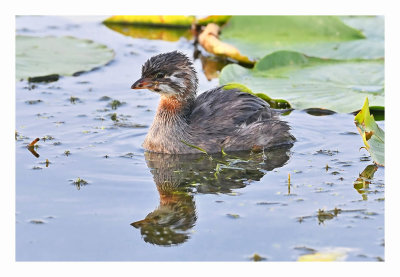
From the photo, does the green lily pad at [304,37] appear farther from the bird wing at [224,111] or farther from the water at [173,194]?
the bird wing at [224,111]

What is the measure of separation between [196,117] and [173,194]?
1948 millimetres

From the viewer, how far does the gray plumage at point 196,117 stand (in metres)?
9.42

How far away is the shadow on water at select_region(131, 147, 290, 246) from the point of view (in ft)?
22.5

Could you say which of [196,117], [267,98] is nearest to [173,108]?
[196,117]

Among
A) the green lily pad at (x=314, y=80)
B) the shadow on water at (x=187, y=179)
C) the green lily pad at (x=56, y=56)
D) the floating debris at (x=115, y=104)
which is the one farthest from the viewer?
the green lily pad at (x=56, y=56)

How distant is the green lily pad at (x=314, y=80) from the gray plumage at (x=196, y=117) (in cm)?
108

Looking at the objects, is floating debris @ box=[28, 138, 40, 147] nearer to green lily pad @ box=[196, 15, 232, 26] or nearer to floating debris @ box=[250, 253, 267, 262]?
floating debris @ box=[250, 253, 267, 262]

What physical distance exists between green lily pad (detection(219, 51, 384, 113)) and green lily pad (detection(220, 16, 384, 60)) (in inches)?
24.8

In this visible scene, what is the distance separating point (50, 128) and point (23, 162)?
4.67ft

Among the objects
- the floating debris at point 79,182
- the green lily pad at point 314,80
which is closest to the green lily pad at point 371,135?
the green lily pad at point 314,80

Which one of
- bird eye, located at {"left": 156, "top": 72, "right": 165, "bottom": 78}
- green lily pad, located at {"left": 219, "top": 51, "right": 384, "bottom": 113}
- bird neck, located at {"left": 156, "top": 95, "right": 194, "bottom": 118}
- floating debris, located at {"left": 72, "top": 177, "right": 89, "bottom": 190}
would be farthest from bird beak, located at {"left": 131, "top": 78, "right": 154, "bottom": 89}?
green lily pad, located at {"left": 219, "top": 51, "right": 384, "bottom": 113}

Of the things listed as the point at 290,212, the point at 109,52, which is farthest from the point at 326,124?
the point at 109,52

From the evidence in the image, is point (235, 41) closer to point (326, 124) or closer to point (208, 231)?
point (326, 124)

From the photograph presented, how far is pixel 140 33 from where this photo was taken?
16172 millimetres
